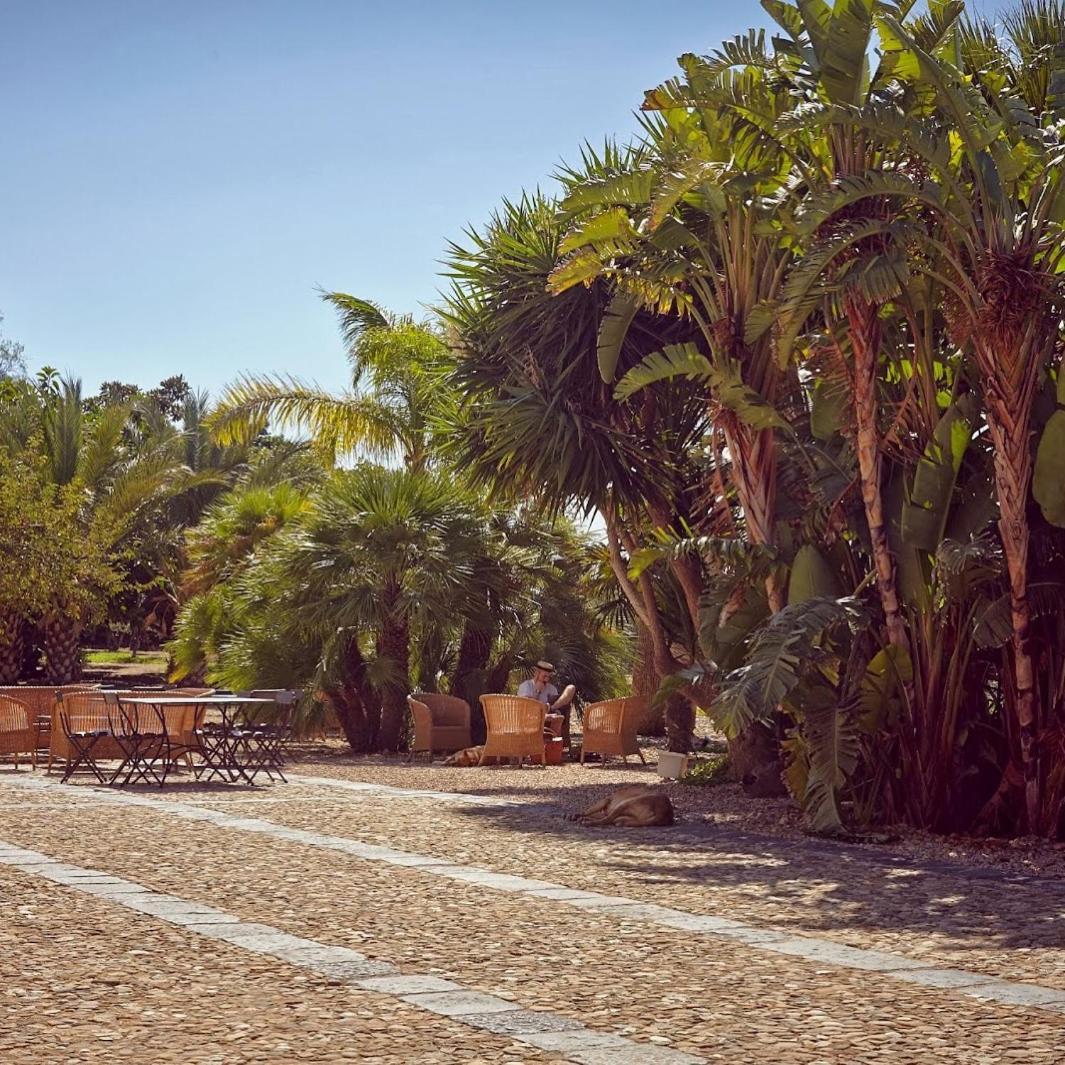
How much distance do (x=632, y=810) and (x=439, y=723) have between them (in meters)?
8.19

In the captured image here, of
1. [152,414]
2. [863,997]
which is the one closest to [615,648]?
[863,997]

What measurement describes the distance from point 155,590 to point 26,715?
27.5 metres

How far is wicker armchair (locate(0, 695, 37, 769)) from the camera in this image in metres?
17.1

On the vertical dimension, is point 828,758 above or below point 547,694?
below

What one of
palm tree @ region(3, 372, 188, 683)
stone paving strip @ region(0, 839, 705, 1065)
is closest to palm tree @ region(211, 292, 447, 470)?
palm tree @ region(3, 372, 188, 683)

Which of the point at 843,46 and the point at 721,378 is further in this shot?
the point at 721,378

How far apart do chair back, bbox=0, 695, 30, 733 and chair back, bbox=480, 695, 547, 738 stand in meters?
5.18

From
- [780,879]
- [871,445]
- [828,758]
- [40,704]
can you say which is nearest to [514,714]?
[40,704]

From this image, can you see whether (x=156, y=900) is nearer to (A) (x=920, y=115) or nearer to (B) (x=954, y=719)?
(B) (x=954, y=719)

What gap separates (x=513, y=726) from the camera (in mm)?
18016

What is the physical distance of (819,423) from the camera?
13039 millimetres

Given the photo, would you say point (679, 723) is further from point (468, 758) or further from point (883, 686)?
point (883, 686)

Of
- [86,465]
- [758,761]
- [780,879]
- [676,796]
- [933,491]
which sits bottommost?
[780,879]

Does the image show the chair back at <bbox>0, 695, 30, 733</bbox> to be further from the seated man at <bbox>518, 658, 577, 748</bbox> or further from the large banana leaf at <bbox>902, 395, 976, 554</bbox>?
the large banana leaf at <bbox>902, 395, 976, 554</bbox>
